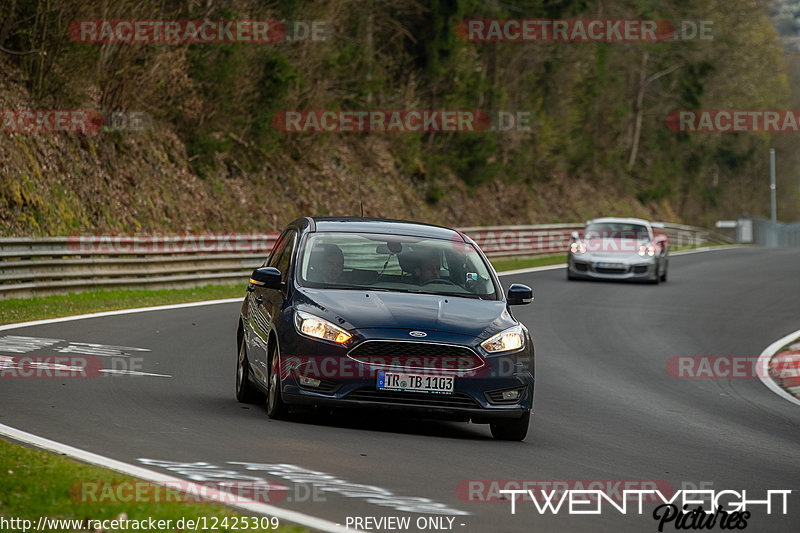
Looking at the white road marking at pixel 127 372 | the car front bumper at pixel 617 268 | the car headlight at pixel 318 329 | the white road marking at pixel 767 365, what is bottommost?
the white road marking at pixel 767 365

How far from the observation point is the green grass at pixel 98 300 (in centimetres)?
1855

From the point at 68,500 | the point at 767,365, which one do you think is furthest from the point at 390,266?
the point at 767,365

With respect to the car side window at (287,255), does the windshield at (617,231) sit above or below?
below

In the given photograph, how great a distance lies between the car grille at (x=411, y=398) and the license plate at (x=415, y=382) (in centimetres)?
4

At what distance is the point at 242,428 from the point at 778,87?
311 feet

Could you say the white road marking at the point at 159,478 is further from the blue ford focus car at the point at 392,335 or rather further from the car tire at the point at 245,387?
the car tire at the point at 245,387

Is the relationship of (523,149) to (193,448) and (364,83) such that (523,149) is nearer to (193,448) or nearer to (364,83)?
(364,83)

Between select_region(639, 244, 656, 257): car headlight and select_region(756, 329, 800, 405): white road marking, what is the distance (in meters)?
9.27

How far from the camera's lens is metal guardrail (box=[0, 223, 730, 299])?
802 inches

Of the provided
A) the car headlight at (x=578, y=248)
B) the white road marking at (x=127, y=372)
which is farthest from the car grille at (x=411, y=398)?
the car headlight at (x=578, y=248)

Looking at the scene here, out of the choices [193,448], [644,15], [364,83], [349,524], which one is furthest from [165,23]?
[644,15]

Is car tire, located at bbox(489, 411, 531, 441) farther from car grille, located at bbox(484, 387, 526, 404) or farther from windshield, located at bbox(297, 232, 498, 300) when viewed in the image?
windshield, located at bbox(297, 232, 498, 300)

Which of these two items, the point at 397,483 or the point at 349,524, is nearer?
the point at 349,524

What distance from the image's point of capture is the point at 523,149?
5319 cm
